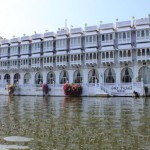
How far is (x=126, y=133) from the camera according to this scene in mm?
9039

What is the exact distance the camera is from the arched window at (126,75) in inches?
2116

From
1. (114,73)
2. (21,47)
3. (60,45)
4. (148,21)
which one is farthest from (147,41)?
(21,47)

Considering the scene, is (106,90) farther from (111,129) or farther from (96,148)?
(96,148)

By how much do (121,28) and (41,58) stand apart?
20.0m

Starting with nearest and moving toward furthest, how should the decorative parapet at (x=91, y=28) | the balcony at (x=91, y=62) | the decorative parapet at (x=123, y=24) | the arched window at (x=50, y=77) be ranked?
the decorative parapet at (x=123, y=24)
the balcony at (x=91, y=62)
the decorative parapet at (x=91, y=28)
the arched window at (x=50, y=77)

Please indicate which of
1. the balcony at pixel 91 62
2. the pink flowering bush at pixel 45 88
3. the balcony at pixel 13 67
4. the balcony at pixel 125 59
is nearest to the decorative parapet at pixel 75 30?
the balcony at pixel 91 62

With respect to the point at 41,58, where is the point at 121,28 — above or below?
above

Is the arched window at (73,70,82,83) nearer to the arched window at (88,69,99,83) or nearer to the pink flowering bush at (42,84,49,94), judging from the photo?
the arched window at (88,69,99,83)

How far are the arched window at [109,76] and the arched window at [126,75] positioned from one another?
1.82m

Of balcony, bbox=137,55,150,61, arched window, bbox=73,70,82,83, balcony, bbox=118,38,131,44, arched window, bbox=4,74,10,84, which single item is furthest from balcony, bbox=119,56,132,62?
arched window, bbox=4,74,10,84

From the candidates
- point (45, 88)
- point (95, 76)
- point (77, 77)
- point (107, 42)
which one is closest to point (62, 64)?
point (77, 77)

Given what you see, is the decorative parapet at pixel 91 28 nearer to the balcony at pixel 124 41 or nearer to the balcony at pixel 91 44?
the balcony at pixel 91 44

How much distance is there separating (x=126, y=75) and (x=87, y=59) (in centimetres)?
858

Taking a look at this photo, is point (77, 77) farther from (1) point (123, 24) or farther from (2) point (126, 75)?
(1) point (123, 24)
